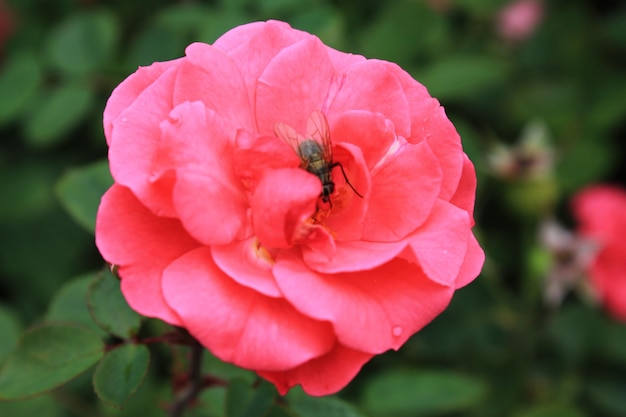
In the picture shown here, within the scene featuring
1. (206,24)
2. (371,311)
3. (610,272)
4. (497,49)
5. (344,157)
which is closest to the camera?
(371,311)

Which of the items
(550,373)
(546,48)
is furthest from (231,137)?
(546,48)

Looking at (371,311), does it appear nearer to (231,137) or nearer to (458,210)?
(458,210)

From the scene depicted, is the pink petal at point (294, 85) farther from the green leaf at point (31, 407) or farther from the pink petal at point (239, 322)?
the green leaf at point (31, 407)

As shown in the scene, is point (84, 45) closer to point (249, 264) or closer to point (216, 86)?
point (216, 86)

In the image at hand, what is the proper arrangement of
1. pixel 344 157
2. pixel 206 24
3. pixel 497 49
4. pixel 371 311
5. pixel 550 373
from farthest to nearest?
1. pixel 497 49
2. pixel 550 373
3. pixel 206 24
4. pixel 344 157
5. pixel 371 311

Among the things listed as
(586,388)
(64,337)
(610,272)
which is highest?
(64,337)

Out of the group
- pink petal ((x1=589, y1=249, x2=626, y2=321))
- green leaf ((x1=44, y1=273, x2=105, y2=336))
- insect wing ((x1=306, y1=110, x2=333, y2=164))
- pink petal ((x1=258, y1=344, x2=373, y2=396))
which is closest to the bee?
insect wing ((x1=306, y1=110, x2=333, y2=164))

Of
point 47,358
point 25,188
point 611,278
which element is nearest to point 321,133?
point 47,358
